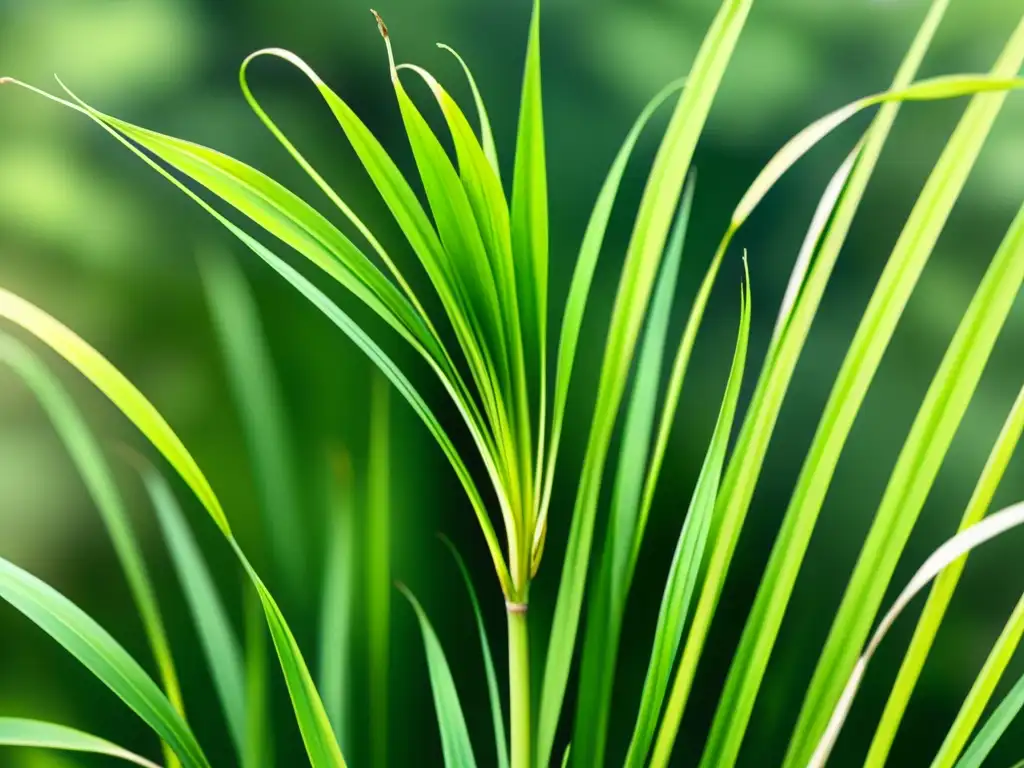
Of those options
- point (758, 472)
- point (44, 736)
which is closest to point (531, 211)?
point (758, 472)

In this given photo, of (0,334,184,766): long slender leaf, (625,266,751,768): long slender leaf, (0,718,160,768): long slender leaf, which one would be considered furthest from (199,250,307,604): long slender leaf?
(625,266,751,768): long slender leaf

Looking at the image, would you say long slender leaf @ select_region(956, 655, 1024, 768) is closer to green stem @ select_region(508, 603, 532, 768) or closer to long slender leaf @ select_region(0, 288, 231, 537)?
green stem @ select_region(508, 603, 532, 768)

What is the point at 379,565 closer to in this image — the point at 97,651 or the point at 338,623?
the point at 338,623

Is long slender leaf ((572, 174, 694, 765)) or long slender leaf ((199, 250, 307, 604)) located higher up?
long slender leaf ((199, 250, 307, 604))

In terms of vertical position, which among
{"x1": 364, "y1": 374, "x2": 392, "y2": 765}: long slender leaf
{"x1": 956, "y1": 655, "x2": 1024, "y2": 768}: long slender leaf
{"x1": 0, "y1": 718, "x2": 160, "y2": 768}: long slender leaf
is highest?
{"x1": 364, "y1": 374, "x2": 392, "y2": 765}: long slender leaf

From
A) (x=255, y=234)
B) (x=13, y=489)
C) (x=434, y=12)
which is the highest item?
(x=434, y=12)

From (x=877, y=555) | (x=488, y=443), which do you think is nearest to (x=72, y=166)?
(x=488, y=443)

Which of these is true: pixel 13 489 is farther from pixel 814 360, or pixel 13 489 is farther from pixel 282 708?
pixel 814 360
